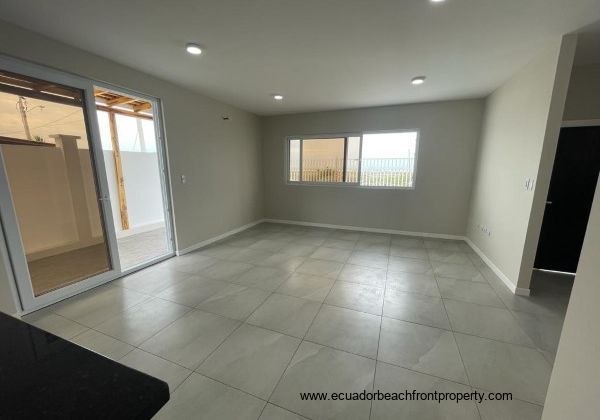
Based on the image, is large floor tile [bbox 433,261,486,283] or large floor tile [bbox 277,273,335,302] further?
large floor tile [bbox 433,261,486,283]

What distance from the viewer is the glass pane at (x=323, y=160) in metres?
5.24

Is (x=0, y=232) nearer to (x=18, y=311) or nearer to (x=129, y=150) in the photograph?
(x=18, y=311)

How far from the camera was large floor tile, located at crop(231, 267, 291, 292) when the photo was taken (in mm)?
2848

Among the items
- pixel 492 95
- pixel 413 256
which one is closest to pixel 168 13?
pixel 413 256

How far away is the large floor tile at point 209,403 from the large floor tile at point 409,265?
2427 millimetres

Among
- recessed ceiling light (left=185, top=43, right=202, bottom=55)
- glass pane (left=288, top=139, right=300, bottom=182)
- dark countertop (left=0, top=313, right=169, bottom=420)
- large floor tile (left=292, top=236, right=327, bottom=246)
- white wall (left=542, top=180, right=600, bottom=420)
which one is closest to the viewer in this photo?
dark countertop (left=0, top=313, right=169, bottom=420)

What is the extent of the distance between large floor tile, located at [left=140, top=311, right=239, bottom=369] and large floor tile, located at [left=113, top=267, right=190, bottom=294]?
0.80 meters

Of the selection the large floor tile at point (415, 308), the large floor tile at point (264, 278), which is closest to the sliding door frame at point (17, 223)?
the large floor tile at point (264, 278)

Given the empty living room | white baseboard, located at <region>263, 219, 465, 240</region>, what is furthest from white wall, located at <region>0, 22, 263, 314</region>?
white baseboard, located at <region>263, 219, 465, 240</region>

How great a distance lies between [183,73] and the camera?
3066mm

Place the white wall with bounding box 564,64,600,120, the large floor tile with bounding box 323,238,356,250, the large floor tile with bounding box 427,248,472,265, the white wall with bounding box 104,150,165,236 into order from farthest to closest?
1. the white wall with bounding box 104,150,165,236
2. the large floor tile with bounding box 323,238,356,250
3. the large floor tile with bounding box 427,248,472,265
4. the white wall with bounding box 564,64,600,120

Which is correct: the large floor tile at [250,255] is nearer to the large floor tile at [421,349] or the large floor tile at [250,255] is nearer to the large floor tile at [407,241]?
the large floor tile at [421,349]

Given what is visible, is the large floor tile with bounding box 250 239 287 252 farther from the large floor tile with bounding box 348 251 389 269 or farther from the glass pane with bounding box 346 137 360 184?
the glass pane with bounding box 346 137 360 184

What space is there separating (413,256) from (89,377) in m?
3.93
